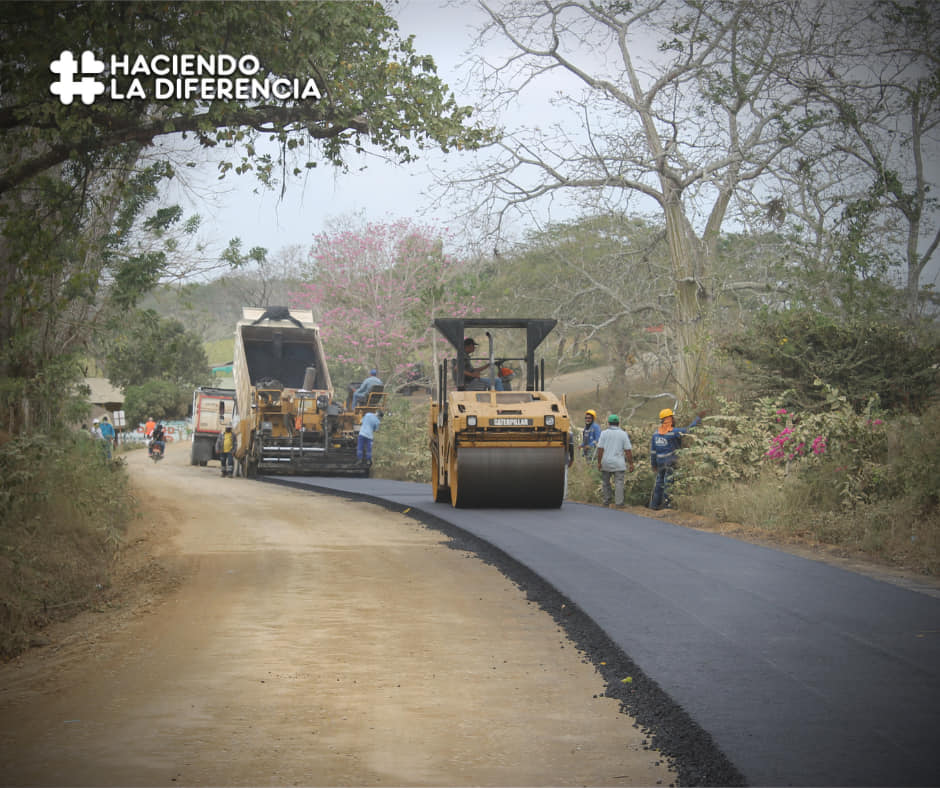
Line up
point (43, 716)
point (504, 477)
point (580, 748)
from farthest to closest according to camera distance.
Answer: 1. point (504, 477)
2. point (43, 716)
3. point (580, 748)

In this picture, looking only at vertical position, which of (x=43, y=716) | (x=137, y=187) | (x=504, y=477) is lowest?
(x=43, y=716)

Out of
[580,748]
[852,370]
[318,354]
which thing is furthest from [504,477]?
[318,354]

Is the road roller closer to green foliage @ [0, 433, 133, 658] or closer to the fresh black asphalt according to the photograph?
the fresh black asphalt

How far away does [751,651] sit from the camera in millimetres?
7773

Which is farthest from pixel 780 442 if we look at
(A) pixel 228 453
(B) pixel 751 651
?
(A) pixel 228 453

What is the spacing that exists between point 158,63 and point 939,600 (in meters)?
8.38

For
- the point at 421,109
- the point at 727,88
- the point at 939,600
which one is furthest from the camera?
the point at 727,88

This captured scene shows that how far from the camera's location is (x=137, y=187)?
14469 millimetres

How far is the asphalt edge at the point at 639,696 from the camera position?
556 cm

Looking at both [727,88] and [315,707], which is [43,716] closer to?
[315,707]

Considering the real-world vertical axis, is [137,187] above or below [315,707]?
above

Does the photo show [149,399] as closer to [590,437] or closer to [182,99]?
[590,437]

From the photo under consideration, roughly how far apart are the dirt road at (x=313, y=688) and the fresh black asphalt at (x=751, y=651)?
0.96 feet

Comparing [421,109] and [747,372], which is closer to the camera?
[421,109]
